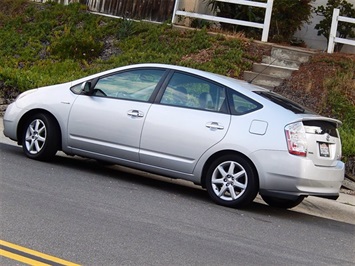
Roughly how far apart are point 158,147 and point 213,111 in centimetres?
79

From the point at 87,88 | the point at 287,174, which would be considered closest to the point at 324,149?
the point at 287,174

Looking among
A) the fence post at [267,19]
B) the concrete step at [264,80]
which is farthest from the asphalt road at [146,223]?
the fence post at [267,19]

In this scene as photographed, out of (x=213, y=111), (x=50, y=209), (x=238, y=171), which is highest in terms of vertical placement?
(x=213, y=111)

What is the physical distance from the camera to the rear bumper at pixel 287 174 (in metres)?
8.49

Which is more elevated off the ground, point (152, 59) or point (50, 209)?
point (152, 59)

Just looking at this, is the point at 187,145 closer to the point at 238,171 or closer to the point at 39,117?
the point at 238,171

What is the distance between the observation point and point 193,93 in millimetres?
9344

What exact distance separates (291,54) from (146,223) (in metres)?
9.77

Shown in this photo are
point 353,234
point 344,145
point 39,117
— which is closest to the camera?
point 353,234

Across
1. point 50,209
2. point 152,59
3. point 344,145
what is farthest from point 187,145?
point 152,59

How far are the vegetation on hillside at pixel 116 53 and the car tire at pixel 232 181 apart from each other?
5.15 meters

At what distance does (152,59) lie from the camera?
53.7 feet

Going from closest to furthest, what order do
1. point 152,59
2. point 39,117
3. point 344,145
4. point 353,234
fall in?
point 353,234, point 39,117, point 344,145, point 152,59

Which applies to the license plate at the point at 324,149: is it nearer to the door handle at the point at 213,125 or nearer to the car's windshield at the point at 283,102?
the car's windshield at the point at 283,102
